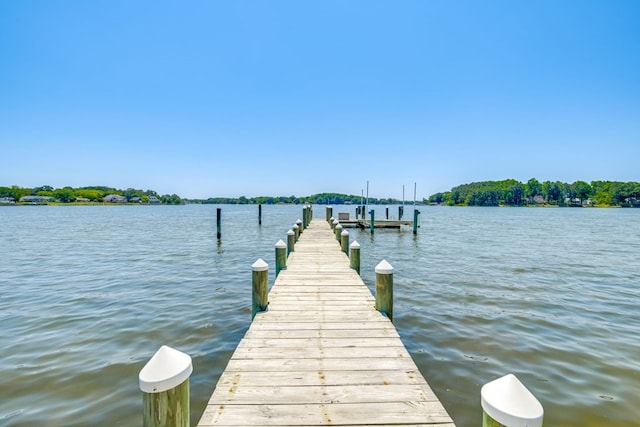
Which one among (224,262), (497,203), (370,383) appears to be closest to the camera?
(370,383)

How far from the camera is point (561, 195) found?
143 meters

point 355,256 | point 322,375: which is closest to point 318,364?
point 322,375

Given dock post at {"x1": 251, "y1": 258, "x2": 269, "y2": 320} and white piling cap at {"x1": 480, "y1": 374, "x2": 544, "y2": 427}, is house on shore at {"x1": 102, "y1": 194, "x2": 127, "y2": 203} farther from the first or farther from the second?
white piling cap at {"x1": 480, "y1": 374, "x2": 544, "y2": 427}

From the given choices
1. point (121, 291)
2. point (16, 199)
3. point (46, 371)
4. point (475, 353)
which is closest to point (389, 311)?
point (475, 353)

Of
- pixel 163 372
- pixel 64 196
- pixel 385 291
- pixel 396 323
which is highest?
pixel 64 196

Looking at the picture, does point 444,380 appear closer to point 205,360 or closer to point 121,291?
point 205,360

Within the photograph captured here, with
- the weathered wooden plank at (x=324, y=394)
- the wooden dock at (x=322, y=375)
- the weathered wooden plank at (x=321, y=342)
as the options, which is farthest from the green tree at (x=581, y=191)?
the weathered wooden plank at (x=324, y=394)

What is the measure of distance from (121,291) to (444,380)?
10669 mm

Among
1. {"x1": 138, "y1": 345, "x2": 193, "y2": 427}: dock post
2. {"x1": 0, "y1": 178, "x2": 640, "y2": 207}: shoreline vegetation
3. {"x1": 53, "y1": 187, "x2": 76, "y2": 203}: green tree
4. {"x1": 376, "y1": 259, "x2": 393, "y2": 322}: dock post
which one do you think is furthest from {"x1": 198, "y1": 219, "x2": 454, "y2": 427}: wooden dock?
{"x1": 53, "y1": 187, "x2": 76, "y2": 203}: green tree

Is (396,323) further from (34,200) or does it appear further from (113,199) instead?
(113,199)

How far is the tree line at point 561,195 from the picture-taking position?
12812cm

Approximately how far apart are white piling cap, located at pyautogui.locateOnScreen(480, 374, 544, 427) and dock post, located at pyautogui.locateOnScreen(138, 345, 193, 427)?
84.0 inches

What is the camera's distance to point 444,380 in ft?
18.7

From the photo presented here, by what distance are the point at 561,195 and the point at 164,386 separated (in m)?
177
